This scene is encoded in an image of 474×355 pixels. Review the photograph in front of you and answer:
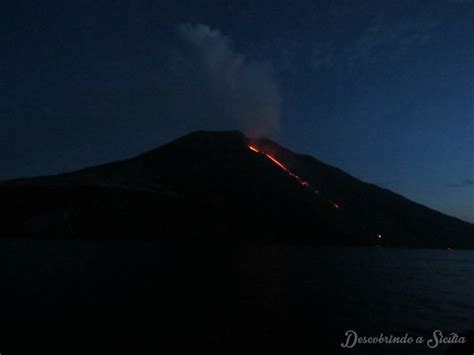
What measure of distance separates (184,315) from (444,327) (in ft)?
67.5

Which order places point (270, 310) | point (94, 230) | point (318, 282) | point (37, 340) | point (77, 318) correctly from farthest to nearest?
1. point (94, 230)
2. point (318, 282)
3. point (270, 310)
4. point (77, 318)
5. point (37, 340)

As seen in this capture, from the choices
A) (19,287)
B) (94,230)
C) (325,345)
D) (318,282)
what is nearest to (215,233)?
(94,230)

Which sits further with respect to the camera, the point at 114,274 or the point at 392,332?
the point at 114,274

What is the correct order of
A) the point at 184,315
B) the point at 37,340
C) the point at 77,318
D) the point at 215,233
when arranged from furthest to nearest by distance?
the point at 215,233 → the point at 184,315 → the point at 77,318 → the point at 37,340

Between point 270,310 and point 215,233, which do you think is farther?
point 215,233

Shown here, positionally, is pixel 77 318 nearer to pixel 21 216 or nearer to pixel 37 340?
pixel 37 340

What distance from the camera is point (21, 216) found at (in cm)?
18512

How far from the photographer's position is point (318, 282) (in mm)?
57094

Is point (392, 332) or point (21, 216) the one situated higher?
point (392, 332)

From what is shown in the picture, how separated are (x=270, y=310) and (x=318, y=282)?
75.8ft

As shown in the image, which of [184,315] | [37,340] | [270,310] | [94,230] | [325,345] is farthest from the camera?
[94,230]

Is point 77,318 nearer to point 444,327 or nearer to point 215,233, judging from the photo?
point 444,327

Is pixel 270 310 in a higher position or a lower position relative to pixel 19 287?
higher

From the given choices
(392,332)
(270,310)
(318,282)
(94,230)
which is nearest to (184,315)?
(270,310)
